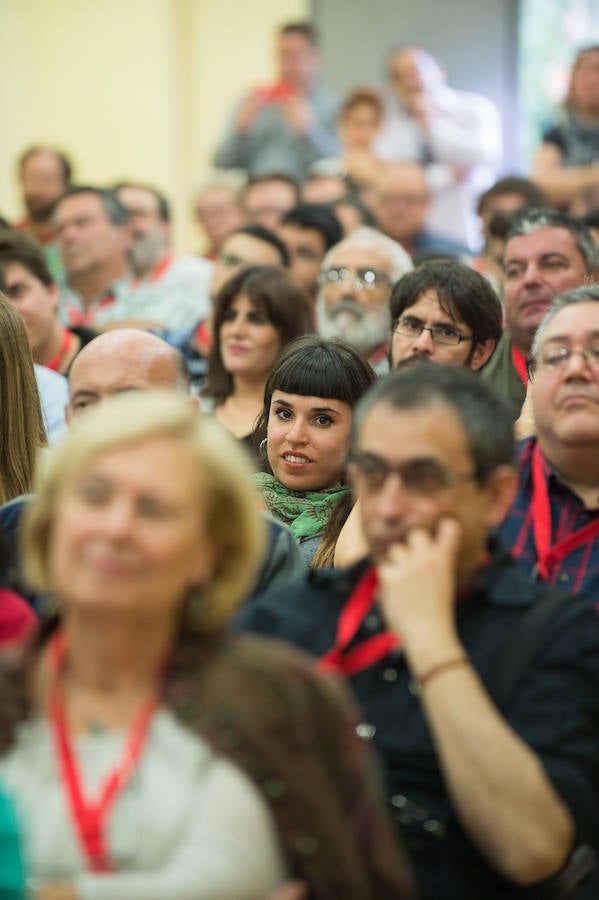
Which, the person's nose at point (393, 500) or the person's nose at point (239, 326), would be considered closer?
the person's nose at point (393, 500)

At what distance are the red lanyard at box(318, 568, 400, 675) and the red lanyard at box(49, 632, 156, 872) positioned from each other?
15.9 inches

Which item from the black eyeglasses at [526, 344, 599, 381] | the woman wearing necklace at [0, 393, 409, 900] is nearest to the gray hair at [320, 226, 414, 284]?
the black eyeglasses at [526, 344, 599, 381]

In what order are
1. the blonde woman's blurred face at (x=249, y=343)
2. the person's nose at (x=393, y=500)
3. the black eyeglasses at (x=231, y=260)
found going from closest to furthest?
the person's nose at (x=393, y=500) → the blonde woman's blurred face at (x=249, y=343) → the black eyeglasses at (x=231, y=260)

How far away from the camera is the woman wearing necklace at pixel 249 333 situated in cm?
448

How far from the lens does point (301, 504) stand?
11.2 feet

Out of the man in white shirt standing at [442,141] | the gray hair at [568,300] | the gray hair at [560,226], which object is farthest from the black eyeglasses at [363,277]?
the man in white shirt standing at [442,141]

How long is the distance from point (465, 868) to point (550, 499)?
818 mm

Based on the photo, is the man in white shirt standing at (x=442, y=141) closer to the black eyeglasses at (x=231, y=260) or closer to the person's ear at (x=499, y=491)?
the black eyeglasses at (x=231, y=260)

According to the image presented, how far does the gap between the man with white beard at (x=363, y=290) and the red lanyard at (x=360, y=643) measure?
261cm

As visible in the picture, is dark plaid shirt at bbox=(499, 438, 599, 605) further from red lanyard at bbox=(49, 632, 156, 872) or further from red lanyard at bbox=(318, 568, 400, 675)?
red lanyard at bbox=(49, 632, 156, 872)

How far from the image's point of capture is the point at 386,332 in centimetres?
479

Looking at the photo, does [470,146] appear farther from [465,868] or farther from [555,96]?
[465,868]

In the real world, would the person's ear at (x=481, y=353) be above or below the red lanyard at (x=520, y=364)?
above

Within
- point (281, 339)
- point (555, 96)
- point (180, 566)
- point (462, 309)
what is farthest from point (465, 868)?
point (555, 96)
